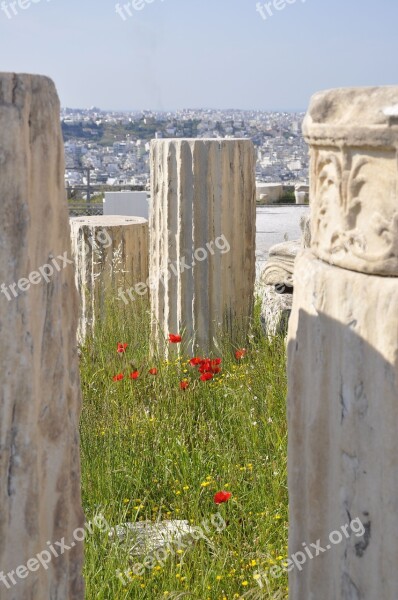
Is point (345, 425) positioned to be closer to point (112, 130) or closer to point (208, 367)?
point (208, 367)

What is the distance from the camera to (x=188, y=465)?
164 inches

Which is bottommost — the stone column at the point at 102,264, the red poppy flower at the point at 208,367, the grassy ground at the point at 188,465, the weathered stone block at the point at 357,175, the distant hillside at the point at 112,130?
the grassy ground at the point at 188,465

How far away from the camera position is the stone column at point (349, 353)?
2.05 m

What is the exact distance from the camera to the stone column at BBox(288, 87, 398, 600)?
2.05 meters

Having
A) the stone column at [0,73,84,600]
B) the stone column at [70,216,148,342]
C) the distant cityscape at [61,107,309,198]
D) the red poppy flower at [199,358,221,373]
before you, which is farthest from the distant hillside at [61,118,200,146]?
the stone column at [0,73,84,600]

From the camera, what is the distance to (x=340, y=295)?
2.12 meters

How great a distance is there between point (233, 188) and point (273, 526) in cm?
272

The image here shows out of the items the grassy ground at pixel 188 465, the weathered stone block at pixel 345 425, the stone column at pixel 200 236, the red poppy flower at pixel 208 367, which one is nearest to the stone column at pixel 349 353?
the weathered stone block at pixel 345 425

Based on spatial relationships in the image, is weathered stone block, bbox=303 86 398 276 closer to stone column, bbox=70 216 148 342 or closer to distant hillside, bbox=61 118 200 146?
stone column, bbox=70 216 148 342

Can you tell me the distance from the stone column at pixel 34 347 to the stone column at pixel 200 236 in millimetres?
3591

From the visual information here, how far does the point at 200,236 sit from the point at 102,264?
84 centimetres

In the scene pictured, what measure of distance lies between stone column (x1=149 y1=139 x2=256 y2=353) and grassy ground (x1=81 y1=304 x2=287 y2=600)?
290mm

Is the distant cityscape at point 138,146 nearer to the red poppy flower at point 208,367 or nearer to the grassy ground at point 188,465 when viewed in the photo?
the grassy ground at point 188,465

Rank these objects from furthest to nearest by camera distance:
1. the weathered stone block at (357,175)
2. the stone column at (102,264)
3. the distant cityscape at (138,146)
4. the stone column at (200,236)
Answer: the distant cityscape at (138,146) < the stone column at (102,264) < the stone column at (200,236) < the weathered stone block at (357,175)
